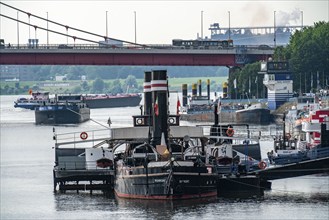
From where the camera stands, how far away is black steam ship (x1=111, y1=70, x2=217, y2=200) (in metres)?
71.7

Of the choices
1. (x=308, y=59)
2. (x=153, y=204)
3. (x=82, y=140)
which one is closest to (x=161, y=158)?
(x=153, y=204)

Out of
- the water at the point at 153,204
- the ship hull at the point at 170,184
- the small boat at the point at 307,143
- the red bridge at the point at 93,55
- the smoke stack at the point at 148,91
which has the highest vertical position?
the red bridge at the point at 93,55

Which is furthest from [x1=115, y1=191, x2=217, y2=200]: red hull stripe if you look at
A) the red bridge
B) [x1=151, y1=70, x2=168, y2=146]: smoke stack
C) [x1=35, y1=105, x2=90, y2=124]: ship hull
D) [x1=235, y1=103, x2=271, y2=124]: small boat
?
the red bridge

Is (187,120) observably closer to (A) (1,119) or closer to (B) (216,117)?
(A) (1,119)

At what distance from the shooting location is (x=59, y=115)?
188 meters

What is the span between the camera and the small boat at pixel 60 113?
185250 mm

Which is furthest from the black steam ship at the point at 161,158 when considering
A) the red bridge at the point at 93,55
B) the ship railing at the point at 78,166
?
the red bridge at the point at 93,55

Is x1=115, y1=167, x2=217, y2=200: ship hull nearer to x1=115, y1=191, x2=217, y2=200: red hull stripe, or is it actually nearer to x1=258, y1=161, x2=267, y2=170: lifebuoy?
x1=115, y1=191, x2=217, y2=200: red hull stripe

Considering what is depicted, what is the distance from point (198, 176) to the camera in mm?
72312

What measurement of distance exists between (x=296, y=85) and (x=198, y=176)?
111 meters

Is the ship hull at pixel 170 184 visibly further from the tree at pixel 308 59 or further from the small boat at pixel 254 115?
the tree at pixel 308 59

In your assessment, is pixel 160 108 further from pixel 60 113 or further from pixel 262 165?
pixel 60 113

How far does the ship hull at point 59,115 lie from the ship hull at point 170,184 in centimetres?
10921

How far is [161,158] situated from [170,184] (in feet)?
6.69
